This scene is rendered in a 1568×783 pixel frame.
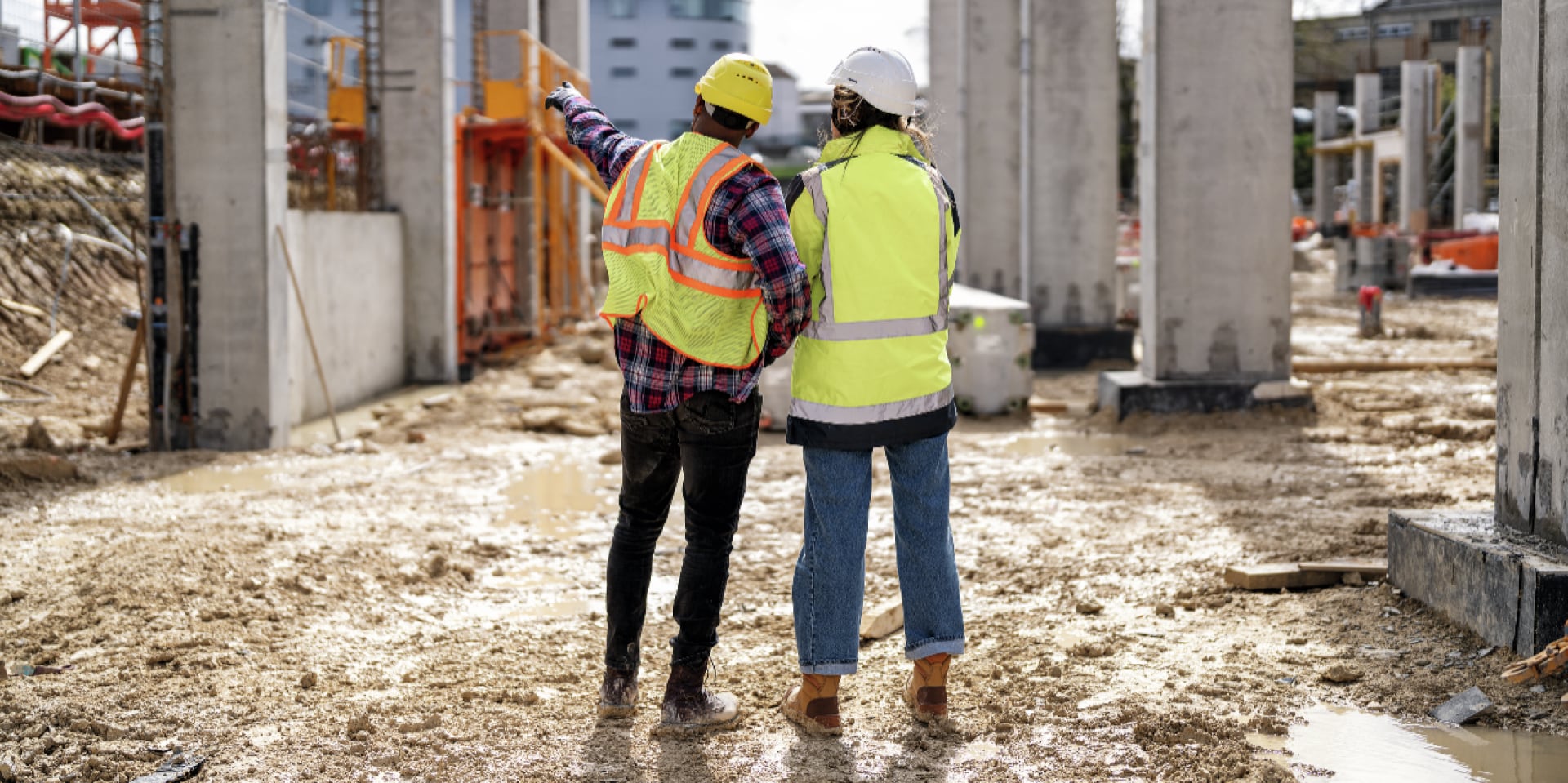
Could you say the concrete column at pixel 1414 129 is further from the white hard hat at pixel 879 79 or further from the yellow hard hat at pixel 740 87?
the yellow hard hat at pixel 740 87

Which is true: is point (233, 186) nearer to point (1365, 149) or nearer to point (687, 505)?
point (687, 505)

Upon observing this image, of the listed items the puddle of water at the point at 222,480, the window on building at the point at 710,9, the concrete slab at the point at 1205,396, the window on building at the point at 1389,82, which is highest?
the window on building at the point at 710,9

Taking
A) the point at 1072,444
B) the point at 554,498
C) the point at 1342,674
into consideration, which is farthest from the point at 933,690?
the point at 1072,444

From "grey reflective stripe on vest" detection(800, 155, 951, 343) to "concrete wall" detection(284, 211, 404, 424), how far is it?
8.05 metres

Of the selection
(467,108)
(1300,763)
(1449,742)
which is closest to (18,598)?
(1300,763)

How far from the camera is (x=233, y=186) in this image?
34.3 ft

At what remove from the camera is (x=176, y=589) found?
19.8 feet

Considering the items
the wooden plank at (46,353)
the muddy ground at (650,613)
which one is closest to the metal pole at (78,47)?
the wooden plank at (46,353)

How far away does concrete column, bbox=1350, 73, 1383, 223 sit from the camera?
4322 centimetres

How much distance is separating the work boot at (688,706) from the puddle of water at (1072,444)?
6258 millimetres

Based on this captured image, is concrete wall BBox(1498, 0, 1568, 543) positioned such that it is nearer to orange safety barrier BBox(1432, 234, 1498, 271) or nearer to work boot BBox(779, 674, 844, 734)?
work boot BBox(779, 674, 844, 734)

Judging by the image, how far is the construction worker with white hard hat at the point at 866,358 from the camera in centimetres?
416


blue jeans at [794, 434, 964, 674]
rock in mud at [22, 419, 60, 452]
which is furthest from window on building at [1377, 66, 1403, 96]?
blue jeans at [794, 434, 964, 674]

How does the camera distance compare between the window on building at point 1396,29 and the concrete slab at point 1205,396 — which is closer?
the concrete slab at point 1205,396
